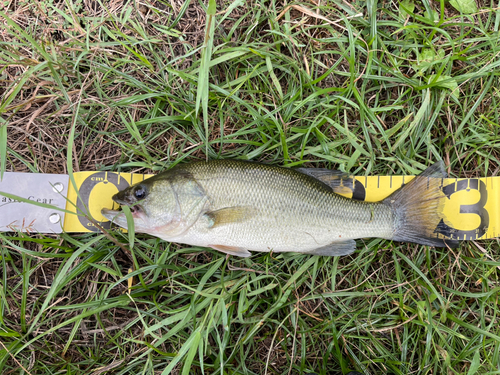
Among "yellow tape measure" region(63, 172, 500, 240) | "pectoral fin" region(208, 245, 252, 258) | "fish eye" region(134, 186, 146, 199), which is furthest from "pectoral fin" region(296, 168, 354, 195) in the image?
"fish eye" region(134, 186, 146, 199)

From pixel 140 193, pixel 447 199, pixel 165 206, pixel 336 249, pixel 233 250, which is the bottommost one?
pixel 336 249

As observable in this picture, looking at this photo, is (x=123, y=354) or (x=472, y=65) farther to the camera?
(x=472, y=65)

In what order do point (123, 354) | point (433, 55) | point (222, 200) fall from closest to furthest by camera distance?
point (222, 200), point (123, 354), point (433, 55)

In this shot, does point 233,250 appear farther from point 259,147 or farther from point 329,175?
point 329,175

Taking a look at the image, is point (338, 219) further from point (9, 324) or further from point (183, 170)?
point (9, 324)

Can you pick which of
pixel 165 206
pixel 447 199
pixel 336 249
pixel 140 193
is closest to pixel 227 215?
pixel 165 206

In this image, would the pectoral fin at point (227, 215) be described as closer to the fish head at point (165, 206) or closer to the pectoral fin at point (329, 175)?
the fish head at point (165, 206)

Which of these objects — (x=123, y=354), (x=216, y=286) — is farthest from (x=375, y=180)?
(x=123, y=354)
